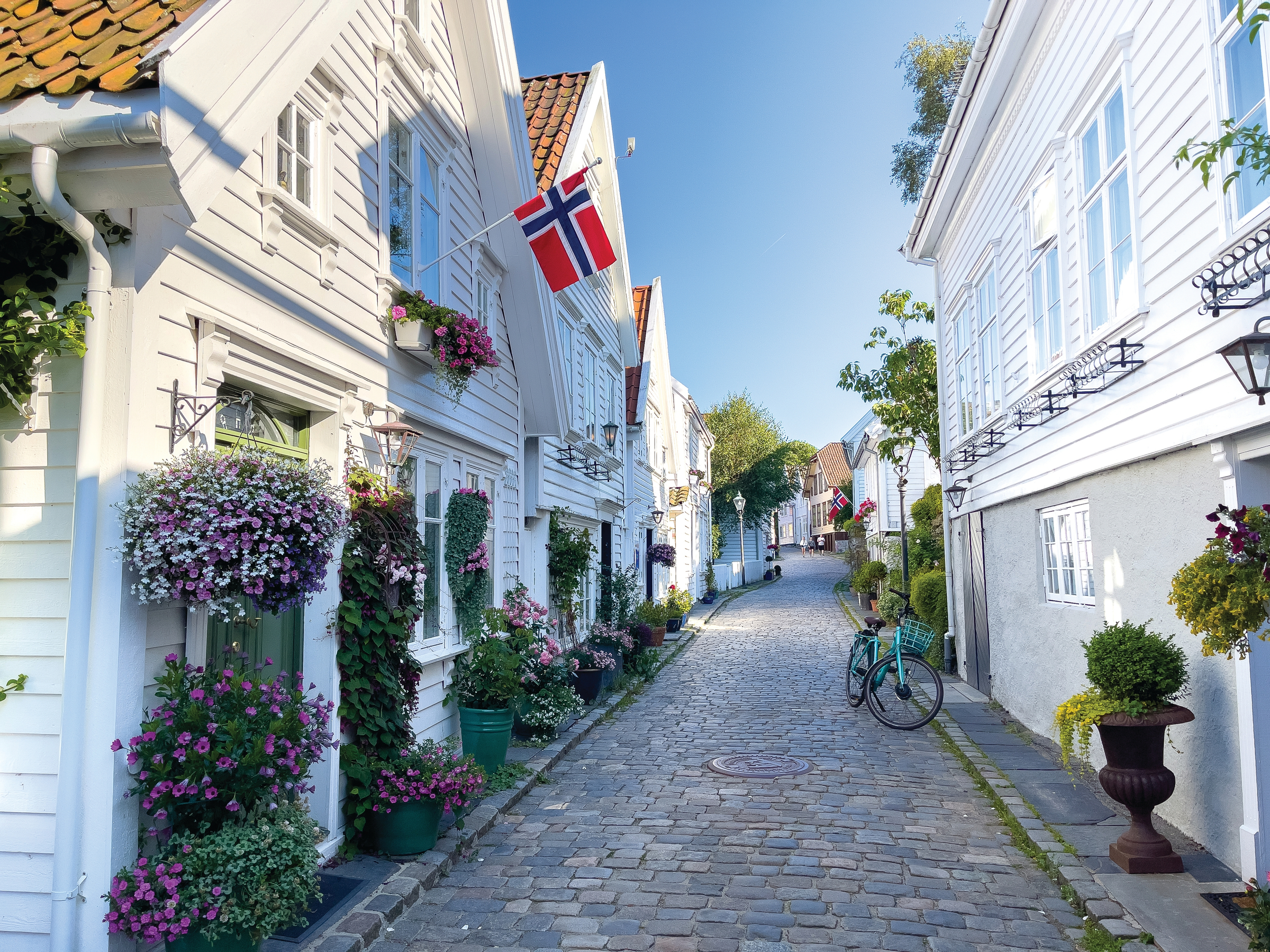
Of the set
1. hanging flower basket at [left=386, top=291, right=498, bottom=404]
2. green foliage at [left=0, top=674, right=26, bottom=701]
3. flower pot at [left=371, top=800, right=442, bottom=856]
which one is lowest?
flower pot at [left=371, top=800, right=442, bottom=856]

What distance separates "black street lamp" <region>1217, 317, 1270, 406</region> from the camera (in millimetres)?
4113

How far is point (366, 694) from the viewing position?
6.02m

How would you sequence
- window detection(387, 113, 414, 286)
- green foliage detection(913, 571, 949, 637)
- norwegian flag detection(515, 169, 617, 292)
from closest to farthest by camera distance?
1. window detection(387, 113, 414, 286)
2. norwegian flag detection(515, 169, 617, 292)
3. green foliage detection(913, 571, 949, 637)

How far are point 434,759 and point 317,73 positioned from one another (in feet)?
15.3

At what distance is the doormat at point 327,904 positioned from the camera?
4469 millimetres

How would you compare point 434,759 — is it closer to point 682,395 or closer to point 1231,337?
point 1231,337

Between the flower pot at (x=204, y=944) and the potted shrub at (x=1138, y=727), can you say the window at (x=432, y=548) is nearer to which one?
the flower pot at (x=204, y=944)

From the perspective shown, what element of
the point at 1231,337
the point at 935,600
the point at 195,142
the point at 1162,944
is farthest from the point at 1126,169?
the point at 935,600

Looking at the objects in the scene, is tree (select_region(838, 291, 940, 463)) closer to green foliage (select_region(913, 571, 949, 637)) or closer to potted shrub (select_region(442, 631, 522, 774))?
green foliage (select_region(913, 571, 949, 637))

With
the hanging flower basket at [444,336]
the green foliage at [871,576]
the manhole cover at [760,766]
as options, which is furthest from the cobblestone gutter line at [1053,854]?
the green foliage at [871,576]

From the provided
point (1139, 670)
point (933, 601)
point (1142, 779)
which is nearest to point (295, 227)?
point (1139, 670)

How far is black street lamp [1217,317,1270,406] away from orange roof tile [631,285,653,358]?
16885mm

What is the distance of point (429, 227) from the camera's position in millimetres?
7949

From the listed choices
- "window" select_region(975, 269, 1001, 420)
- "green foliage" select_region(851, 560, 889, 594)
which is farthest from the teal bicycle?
"green foliage" select_region(851, 560, 889, 594)
